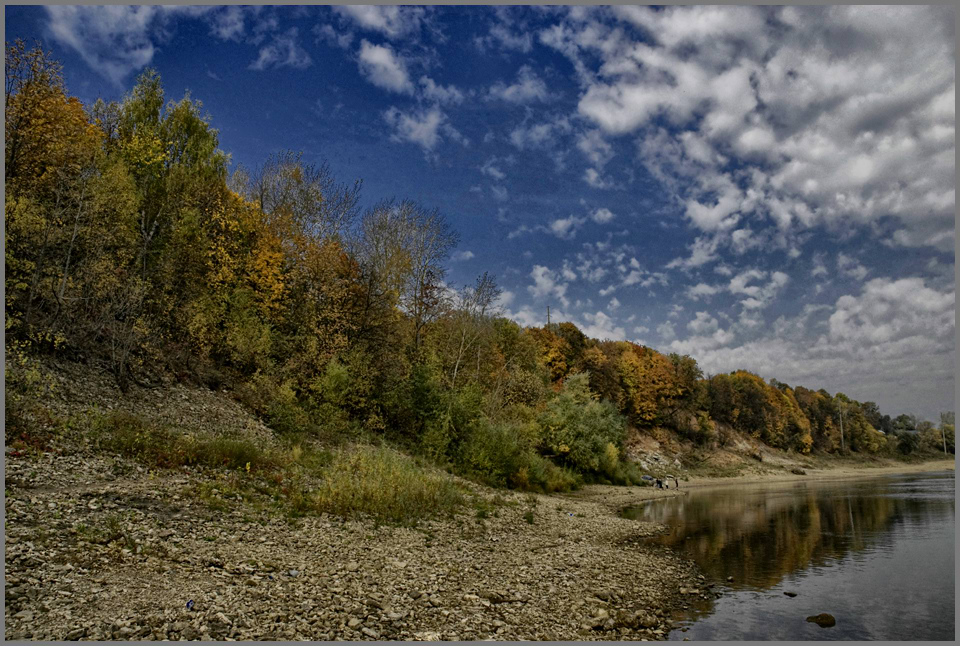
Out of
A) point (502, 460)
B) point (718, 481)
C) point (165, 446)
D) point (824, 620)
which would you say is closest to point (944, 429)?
point (718, 481)

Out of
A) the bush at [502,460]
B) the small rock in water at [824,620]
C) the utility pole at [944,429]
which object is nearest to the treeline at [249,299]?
the bush at [502,460]

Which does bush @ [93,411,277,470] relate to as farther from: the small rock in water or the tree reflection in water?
the small rock in water

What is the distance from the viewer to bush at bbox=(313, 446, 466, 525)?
17641mm

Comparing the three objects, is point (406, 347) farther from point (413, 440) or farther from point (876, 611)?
point (876, 611)

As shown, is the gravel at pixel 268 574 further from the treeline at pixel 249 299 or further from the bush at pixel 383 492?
the treeline at pixel 249 299

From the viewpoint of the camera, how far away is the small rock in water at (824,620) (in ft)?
42.5

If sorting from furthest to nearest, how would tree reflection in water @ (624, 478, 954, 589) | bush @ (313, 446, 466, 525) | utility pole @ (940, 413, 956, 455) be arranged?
utility pole @ (940, 413, 956, 455)
tree reflection in water @ (624, 478, 954, 589)
bush @ (313, 446, 466, 525)

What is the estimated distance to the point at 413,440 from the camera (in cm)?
3603

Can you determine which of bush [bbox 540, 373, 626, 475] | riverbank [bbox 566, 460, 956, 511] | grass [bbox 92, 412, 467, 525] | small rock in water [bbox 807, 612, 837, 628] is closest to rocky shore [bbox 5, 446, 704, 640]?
grass [bbox 92, 412, 467, 525]

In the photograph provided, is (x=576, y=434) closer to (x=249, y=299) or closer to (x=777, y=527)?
(x=777, y=527)

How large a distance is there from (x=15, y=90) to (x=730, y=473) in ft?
295

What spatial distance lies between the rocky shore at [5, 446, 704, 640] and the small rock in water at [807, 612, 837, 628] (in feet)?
9.80

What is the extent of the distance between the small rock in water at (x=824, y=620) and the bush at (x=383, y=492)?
1185 cm

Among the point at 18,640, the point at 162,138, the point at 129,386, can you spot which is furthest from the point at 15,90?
the point at 18,640
